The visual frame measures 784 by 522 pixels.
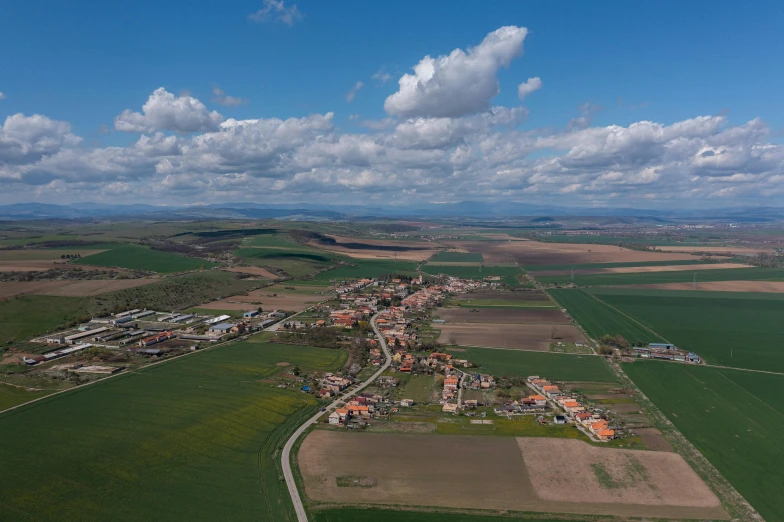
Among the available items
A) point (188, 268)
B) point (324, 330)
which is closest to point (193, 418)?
point (324, 330)

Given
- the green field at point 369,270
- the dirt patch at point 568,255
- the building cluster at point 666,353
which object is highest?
the dirt patch at point 568,255

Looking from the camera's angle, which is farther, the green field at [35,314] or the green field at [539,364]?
the green field at [35,314]

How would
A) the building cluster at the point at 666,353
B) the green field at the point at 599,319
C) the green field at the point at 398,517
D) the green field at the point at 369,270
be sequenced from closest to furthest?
1. the green field at the point at 398,517
2. the building cluster at the point at 666,353
3. the green field at the point at 599,319
4. the green field at the point at 369,270

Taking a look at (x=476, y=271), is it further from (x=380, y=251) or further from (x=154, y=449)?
(x=154, y=449)

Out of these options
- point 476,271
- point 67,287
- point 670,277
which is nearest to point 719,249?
point 670,277

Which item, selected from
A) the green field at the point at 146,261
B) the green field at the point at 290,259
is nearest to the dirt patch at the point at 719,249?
the green field at the point at 290,259

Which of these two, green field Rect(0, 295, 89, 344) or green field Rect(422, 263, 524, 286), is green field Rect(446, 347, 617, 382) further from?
green field Rect(422, 263, 524, 286)

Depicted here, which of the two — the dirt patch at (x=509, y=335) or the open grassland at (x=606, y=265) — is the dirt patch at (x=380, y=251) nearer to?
the open grassland at (x=606, y=265)
